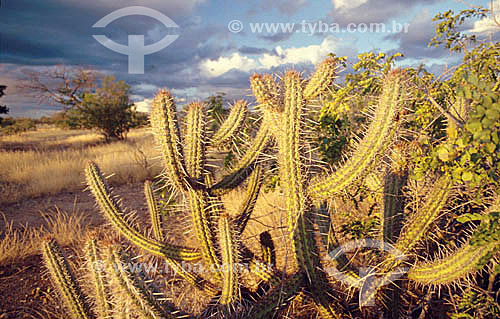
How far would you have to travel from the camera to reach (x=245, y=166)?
2.49 metres

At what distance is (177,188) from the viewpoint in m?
2.28

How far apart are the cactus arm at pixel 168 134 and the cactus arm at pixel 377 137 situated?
1081mm

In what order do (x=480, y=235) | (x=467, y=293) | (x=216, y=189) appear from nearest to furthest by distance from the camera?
(x=480, y=235)
(x=467, y=293)
(x=216, y=189)

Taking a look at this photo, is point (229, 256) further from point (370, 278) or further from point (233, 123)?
point (370, 278)

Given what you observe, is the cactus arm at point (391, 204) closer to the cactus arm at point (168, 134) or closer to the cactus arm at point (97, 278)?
the cactus arm at point (168, 134)

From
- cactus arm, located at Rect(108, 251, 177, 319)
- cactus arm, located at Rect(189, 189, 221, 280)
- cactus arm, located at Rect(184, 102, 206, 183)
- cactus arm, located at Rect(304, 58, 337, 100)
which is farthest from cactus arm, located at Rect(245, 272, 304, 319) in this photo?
cactus arm, located at Rect(304, 58, 337, 100)

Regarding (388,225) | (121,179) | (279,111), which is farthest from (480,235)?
(121,179)

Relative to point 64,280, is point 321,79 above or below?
above

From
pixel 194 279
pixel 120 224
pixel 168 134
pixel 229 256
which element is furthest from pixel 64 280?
pixel 168 134

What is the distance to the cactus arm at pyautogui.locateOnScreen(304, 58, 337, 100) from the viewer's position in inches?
76.4

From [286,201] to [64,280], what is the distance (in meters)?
1.90

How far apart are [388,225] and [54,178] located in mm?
9184

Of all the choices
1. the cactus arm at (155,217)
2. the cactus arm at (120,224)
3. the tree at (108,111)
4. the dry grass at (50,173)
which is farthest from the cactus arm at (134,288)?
the tree at (108,111)

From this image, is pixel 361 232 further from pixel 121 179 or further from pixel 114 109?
pixel 114 109
